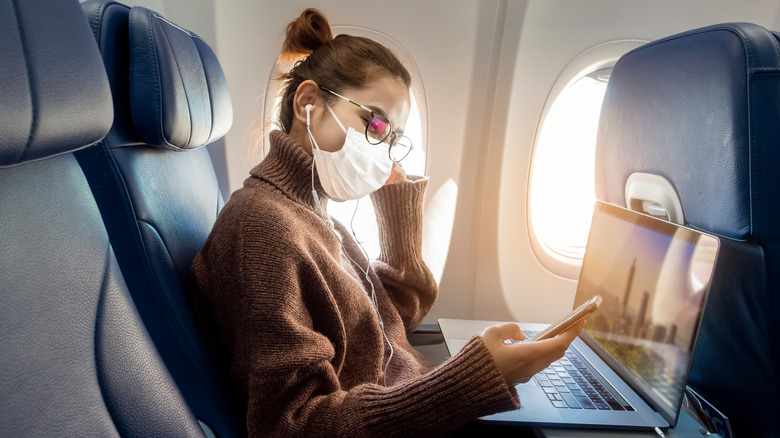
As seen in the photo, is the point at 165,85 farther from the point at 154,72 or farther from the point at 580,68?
the point at 580,68

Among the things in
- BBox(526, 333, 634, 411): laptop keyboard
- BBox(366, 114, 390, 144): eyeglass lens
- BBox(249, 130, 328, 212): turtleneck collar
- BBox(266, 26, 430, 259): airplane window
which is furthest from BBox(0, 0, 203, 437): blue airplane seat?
BBox(266, 26, 430, 259): airplane window

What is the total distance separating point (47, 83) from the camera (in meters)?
0.51

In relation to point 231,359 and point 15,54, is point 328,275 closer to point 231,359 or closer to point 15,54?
point 231,359

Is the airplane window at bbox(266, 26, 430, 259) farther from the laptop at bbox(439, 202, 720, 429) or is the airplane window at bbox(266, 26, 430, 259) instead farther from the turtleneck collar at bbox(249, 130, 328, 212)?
the laptop at bbox(439, 202, 720, 429)

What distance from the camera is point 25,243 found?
56 centimetres

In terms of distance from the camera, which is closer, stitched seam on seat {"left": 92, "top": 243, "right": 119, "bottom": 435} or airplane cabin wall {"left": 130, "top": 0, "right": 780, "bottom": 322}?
stitched seam on seat {"left": 92, "top": 243, "right": 119, "bottom": 435}

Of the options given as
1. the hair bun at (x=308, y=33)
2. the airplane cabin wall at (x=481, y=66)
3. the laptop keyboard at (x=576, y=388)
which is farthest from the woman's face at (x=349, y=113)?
the laptop keyboard at (x=576, y=388)

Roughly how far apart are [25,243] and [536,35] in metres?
1.64

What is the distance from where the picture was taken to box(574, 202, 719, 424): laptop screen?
0.88 m

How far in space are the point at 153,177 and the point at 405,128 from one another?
91 centimetres

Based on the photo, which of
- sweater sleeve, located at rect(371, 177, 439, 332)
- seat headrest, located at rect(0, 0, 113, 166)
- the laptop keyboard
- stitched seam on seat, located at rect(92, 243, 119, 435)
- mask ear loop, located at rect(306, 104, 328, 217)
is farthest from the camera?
sweater sleeve, located at rect(371, 177, 439, 332)

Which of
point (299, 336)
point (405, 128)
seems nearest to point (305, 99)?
point (405, 128)

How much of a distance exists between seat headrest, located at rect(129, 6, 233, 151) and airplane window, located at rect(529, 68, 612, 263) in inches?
50.2

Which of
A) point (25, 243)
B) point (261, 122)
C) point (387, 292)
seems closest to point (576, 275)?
point (387, 292)
